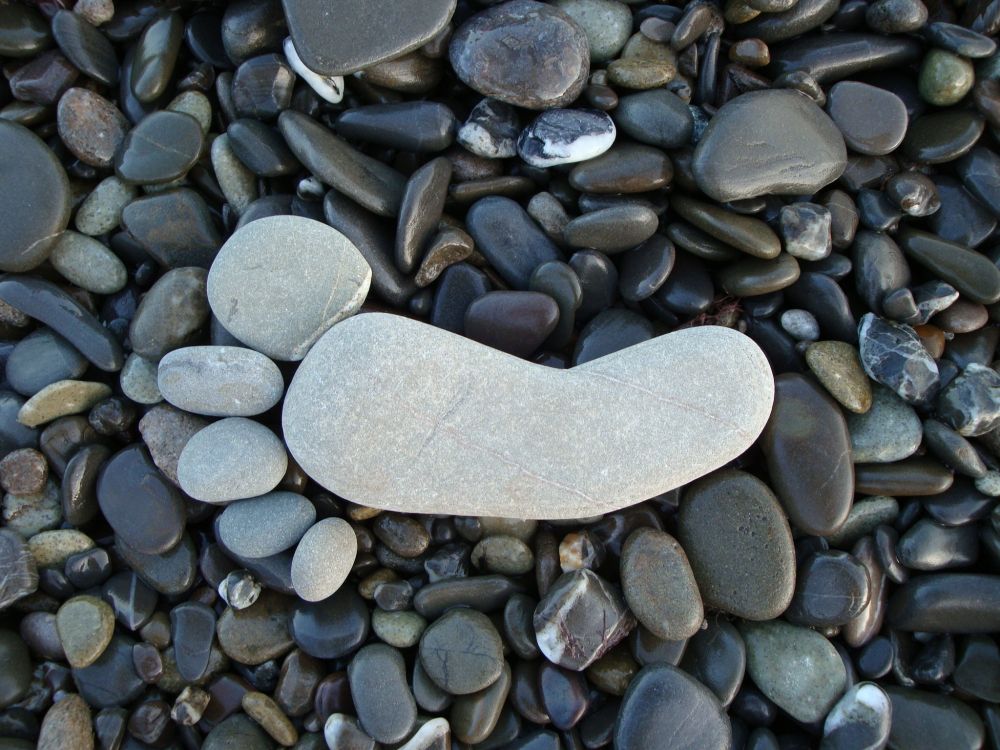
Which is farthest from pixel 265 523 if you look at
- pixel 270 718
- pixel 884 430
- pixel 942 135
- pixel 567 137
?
pixel 942 135

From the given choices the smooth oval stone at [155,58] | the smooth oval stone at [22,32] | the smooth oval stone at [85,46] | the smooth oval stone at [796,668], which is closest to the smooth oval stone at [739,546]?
the smooth oval stone at [796,668]

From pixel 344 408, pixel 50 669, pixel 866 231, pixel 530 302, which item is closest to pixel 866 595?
pixel 866 231

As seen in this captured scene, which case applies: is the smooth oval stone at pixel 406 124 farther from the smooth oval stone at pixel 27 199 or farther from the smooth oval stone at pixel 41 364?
the smooth oval stone at pixel 41 364

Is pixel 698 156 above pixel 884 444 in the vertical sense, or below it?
above

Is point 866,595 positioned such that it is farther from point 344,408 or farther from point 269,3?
point 269,3

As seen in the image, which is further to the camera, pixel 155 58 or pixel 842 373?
pixel 155 58

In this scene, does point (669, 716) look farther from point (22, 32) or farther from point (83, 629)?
point (22, 32)

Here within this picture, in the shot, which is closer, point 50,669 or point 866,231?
point 50,669

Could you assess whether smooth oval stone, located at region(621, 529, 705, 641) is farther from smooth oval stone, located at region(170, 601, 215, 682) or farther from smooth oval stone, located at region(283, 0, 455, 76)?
smooth oval stone, located at region(283, 0, 455, 76)
